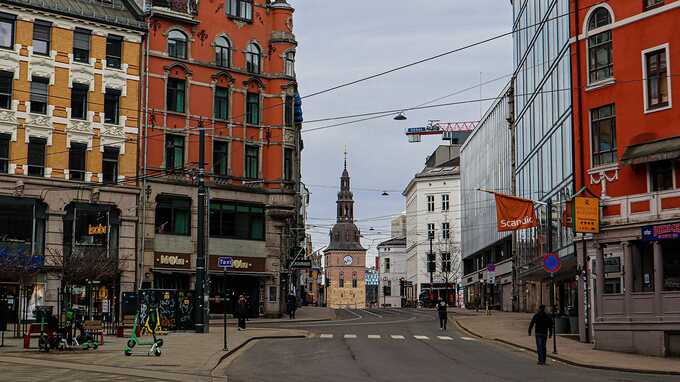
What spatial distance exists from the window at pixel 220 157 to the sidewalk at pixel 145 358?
20490mm

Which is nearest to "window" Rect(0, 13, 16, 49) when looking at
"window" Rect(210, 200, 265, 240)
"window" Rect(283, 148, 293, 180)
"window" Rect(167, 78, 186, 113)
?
"window" Rect(167, 78, 186, 113)

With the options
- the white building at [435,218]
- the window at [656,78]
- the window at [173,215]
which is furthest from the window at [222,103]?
the white building at [435,218]

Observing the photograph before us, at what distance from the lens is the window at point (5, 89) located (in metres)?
47.9

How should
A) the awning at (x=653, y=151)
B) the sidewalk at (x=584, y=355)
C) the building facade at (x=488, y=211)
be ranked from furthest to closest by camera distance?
1. the building facade at (x=488, y=211)
2. the awning at (x=653, y=151)
3. the sidewalk at (x=584, y=355)

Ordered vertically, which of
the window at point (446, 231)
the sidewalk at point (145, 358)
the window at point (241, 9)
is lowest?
the sidewalk at point (145, 358)

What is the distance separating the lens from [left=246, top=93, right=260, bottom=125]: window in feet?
188

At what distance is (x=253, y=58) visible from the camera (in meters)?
58.0

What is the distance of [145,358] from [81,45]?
28.1 meters

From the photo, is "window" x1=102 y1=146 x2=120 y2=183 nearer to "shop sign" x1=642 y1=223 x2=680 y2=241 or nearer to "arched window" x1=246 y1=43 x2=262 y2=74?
"arched window" x1=246 y1=43 x2=262 y2=74

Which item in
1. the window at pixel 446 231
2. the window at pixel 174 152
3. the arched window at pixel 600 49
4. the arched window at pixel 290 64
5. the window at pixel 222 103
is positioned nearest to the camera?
the arched window at pixel 600 49

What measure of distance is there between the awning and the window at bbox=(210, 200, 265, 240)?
2790cm

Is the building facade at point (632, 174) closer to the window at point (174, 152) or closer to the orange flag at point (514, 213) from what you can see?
the orange flag at point (514, 213)

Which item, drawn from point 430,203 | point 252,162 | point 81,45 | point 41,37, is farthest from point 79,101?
point 430,203

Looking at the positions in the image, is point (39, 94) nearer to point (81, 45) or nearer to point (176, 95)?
point (81, 45)
